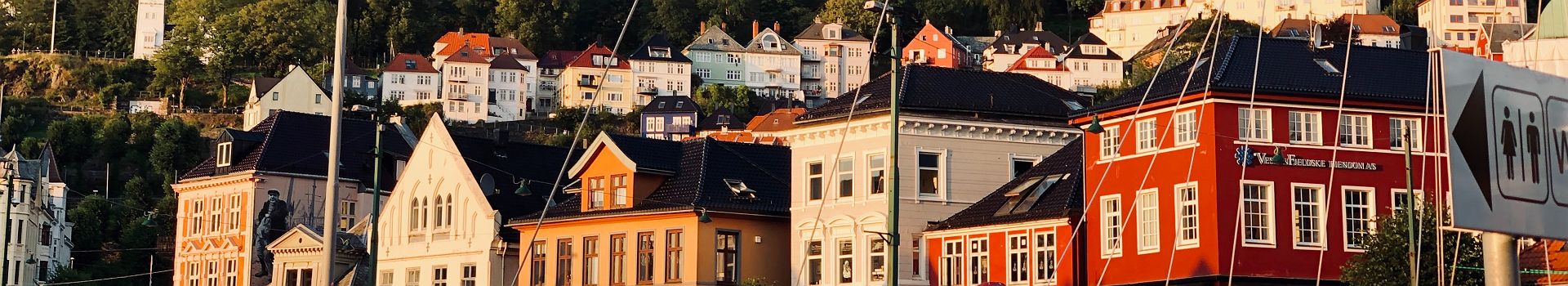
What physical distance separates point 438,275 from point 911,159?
18.8 meters

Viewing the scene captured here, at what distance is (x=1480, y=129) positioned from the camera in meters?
27.0

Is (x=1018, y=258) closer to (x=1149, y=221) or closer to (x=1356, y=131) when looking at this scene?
(x=1149, y=221)

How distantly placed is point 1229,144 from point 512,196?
28396 mm

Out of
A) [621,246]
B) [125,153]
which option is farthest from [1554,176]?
[125,153]

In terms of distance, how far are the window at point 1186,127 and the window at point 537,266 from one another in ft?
75.9

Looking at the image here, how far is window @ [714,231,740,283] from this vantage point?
64062mm

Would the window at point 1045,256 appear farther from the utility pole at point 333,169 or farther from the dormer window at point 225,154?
the dormer window at point 225,154

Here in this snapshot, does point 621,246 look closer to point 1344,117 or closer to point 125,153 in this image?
point 1344,117

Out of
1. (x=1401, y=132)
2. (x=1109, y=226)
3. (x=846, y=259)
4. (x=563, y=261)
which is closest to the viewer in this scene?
(x=1401, y=132)

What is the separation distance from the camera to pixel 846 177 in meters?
62.2

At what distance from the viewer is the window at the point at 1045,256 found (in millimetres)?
54969

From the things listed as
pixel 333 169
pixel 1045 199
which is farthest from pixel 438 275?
pixel 333 169

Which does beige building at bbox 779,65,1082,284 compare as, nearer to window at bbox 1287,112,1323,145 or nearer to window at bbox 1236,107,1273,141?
window at bbox 1236,107,1273,141

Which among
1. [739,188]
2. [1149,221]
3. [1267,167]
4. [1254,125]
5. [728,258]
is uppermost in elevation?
[1254,125]
